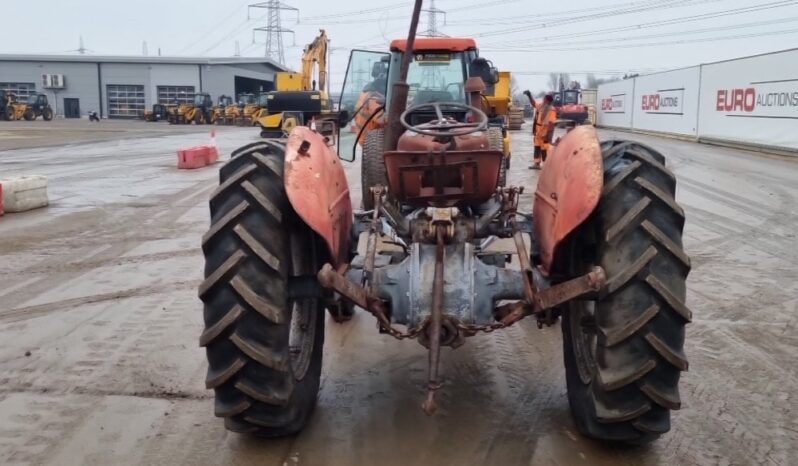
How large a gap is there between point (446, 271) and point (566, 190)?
2.36 ft

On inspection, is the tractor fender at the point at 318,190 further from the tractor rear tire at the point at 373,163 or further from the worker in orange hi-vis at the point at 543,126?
the worker in orange hi-vis at the point at 543,126

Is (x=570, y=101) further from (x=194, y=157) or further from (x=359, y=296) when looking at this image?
(x=359, y=296)

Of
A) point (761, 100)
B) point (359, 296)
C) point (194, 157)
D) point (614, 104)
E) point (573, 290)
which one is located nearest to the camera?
point (573, 290)

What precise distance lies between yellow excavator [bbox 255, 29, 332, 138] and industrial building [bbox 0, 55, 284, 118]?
33309 mm

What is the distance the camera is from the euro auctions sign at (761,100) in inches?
808

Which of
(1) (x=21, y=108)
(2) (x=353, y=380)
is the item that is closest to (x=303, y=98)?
(2) (x=353, y=380)

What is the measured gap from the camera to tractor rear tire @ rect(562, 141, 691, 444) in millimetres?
3359

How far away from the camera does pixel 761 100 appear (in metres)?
22.4

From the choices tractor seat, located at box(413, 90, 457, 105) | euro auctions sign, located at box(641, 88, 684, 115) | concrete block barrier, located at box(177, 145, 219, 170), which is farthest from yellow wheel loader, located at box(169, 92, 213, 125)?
tractor seat, located at box(413, 90, 457, 105)

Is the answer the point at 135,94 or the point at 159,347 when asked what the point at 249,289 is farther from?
the point at 135,94

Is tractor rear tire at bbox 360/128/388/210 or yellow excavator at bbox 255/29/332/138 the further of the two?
yellow excavator at bbox 255/29/332/138

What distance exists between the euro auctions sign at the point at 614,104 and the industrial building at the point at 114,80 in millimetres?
35552

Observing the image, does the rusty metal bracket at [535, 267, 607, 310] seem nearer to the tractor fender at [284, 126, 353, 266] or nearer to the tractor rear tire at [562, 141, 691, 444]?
the tractor rear tire at [562, 141, 691, 444]

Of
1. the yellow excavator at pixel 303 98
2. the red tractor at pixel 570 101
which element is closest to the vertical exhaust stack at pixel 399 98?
the yellow excavator at pixel 303 98
